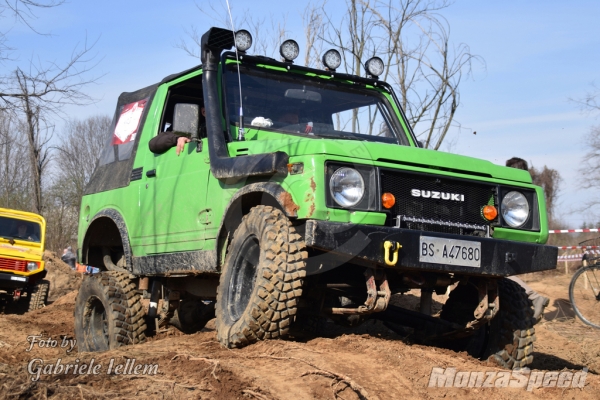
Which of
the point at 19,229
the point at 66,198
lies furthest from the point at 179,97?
the point at 66,198

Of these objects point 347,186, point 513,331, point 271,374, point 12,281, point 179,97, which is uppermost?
point 179,97

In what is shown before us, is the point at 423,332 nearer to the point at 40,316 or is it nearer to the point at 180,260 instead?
the point at 180,260

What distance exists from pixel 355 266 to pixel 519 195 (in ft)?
4.30

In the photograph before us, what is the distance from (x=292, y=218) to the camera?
447 cm

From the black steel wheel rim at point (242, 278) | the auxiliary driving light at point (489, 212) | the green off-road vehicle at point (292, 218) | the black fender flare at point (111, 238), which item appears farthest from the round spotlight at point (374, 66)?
the black fender flare at point (111, 238)

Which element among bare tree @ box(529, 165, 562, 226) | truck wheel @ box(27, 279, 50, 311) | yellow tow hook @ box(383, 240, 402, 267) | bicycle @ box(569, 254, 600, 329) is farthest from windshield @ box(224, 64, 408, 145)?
bare tree @ box(529, 165, 562, 226)

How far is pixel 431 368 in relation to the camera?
433 cm

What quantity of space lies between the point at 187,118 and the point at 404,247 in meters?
2.10

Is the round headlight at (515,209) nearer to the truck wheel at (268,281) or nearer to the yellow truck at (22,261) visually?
the truck wheel at (268,281)

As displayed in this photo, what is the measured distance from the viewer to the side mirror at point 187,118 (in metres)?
5.50

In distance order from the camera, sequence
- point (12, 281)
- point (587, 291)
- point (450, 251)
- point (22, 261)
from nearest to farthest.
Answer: point (450, 251), point (587, 291), point (12, 281), point (22, 261)

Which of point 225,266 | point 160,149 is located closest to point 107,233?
point 160,149

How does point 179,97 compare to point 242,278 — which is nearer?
point 242,278

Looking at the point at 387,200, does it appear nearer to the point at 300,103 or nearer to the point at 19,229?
the point at 300,103
